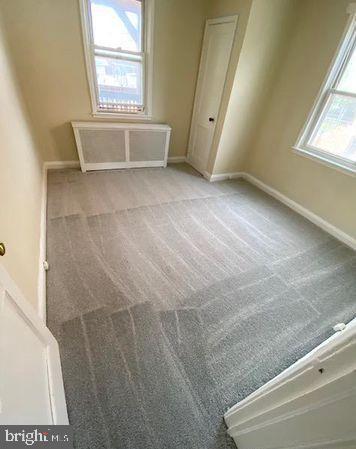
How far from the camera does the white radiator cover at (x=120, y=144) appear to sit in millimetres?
3055

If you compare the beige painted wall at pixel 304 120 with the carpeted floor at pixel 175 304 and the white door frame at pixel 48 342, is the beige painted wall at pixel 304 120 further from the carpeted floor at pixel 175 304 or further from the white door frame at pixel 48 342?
the white door frame at pixel 48 342

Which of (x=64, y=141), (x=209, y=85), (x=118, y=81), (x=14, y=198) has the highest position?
(x=209, y=85)

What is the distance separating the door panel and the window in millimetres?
1233

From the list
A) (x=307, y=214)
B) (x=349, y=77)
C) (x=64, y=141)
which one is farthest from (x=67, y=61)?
(x=307, y=214)

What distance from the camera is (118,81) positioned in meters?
3.02

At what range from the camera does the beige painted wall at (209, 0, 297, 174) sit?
7.96ft

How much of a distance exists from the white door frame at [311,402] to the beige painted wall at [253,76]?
3.05m

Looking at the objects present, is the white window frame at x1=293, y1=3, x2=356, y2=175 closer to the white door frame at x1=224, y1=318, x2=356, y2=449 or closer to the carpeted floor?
the carpeted floor

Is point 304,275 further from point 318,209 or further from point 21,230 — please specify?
point 21,230

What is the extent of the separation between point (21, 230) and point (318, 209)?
3.21m

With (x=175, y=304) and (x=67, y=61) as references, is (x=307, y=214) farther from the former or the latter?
(x=67, y=61)

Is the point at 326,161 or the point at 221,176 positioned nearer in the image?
the point at 326,161

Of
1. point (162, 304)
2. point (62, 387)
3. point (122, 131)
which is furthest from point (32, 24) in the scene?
point (62, 387)

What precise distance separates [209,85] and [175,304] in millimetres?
3125
